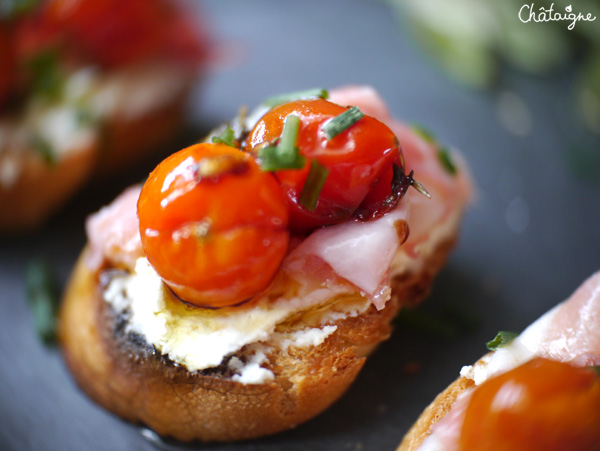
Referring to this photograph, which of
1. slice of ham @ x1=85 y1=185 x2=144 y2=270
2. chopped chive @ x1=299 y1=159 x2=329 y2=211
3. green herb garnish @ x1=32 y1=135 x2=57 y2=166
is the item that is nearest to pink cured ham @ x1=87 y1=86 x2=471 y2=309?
slice of ham @ x1=85 y1=185 x2=144 y2=270

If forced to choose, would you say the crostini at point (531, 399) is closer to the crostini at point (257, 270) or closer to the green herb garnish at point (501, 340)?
the green herb garnish at point (501, 340)

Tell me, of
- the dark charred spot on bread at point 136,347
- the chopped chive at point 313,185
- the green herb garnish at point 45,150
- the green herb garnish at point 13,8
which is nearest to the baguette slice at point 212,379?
the dark charred spot on bread at point 136,347

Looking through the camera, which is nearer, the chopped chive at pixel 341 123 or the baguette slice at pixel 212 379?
the chopped chive at pixel 341 123

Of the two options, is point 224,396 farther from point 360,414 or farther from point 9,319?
point 9,319

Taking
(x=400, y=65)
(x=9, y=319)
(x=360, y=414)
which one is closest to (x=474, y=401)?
(x=360, y=414)

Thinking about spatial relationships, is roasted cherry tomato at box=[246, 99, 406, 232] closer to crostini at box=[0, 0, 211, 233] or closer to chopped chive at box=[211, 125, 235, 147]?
chopped chive at box=[211, 125, 235, 147]

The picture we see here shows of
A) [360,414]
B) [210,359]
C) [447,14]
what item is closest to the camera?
[210,359]

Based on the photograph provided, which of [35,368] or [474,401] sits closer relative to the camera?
[474,401]
